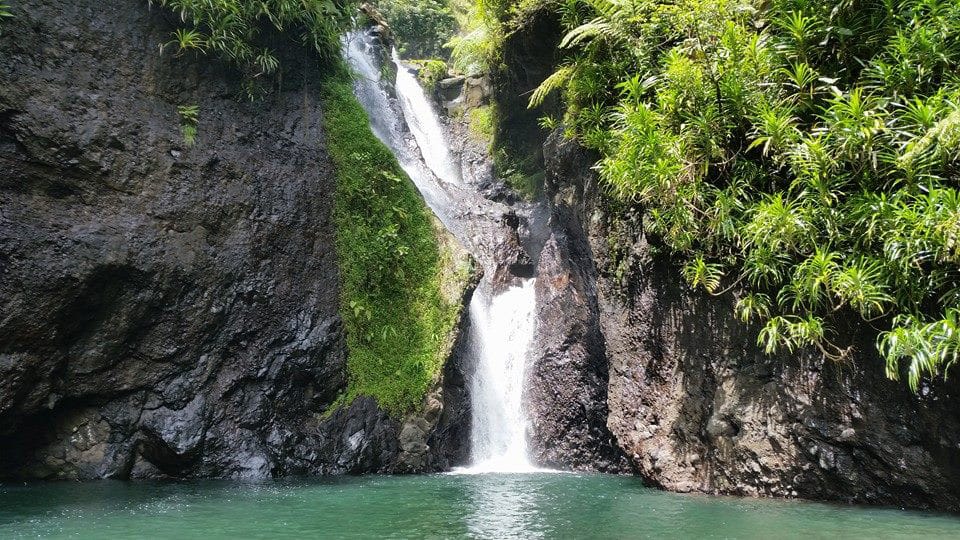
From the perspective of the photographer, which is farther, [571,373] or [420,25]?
[420,25]

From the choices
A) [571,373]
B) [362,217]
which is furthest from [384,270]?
[571,373]

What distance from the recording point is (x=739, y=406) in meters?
7.68

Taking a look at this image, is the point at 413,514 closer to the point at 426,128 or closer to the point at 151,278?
the point at 151,278

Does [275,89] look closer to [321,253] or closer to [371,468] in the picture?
[321,253]

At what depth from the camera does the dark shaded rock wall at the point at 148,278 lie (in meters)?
8.60

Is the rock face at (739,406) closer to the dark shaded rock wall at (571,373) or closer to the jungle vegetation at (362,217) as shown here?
the dark shaded rock wall at (571,373)

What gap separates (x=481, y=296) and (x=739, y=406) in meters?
7.16

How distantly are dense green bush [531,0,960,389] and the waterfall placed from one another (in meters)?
5.38

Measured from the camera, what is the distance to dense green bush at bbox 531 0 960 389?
19.4ft

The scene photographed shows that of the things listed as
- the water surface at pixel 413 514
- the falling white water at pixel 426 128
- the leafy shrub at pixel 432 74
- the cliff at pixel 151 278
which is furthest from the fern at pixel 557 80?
the leafy shrub at pixel 432 74

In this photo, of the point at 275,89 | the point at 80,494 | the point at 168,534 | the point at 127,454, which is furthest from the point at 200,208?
the point at 168,534

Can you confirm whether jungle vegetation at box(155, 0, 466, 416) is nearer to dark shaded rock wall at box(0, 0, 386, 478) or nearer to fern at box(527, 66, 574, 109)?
dark shaded rock wall at box(0, 0, 386, 478)

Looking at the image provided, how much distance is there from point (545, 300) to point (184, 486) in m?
7.82

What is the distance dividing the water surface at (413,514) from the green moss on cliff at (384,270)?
7.52ft
